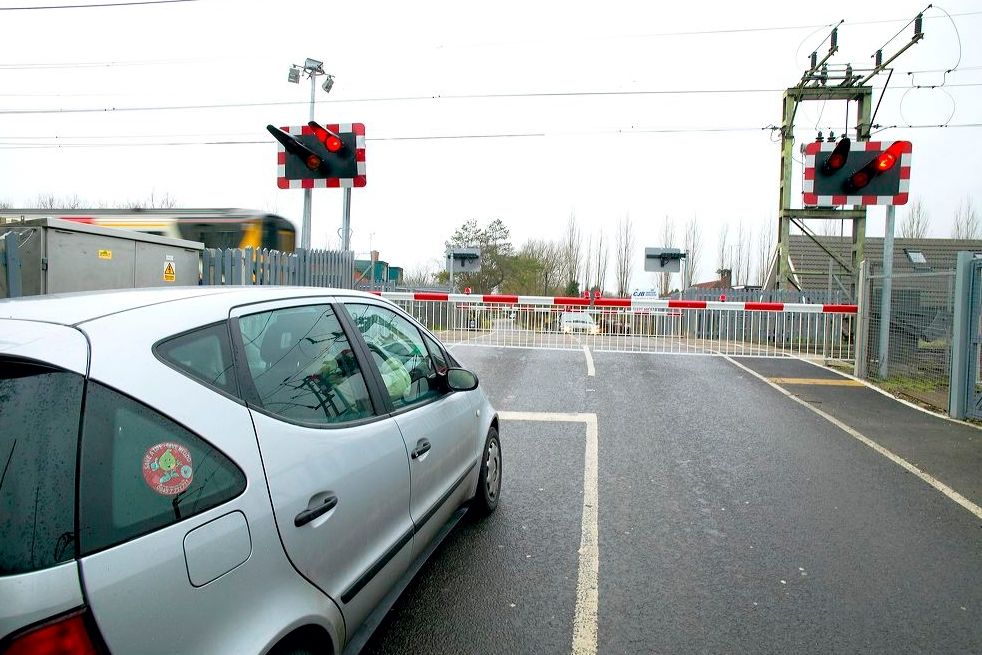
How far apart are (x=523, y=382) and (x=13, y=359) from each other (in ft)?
26.0

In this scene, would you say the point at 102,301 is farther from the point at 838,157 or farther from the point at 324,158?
the point at 838,157

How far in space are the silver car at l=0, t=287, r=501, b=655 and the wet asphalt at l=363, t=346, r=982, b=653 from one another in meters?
0.76

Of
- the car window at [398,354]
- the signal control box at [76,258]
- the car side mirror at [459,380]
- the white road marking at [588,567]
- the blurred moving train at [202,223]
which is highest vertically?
the blurred moving train at [202,223]

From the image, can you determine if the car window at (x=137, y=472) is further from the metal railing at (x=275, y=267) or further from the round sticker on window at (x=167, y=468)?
the metal railing at (x=275, y=267)

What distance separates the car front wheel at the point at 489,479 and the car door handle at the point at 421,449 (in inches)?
43.4

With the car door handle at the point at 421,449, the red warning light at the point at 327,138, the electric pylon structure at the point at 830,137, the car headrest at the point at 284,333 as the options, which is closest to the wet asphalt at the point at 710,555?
the car door handle at the point at 421,449

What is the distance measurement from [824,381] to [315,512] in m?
9.94

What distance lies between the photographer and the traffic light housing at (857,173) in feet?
32.9

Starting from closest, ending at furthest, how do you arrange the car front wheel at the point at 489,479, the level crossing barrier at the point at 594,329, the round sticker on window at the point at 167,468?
the round sticker on window at the point at 167,468
the car front wheel at the point at 489,479
the level crossing barrier at the point at 594,329

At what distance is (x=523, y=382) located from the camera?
9125mm

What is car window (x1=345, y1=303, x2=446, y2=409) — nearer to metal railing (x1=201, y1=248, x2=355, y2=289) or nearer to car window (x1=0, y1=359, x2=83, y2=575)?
car window (x1=0, y1=359, x2=83, y2=575)

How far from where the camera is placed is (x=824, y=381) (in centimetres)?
982

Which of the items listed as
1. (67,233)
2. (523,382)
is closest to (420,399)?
(67,233)

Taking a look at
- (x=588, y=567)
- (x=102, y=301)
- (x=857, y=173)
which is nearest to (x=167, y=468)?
(x=102, y=301)
